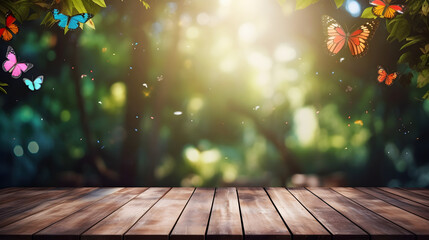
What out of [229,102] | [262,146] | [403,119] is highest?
[229,102]

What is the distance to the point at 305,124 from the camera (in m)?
2.44

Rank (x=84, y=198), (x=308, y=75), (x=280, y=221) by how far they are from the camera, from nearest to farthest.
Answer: (x=280, y=221)
(x=84, y=198)
(x=308, y=75)

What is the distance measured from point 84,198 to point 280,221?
1.19m

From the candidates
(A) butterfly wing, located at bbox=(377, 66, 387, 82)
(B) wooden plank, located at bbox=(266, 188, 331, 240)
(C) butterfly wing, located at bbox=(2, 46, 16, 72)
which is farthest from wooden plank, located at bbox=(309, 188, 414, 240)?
(C) butterfly wing, located at bbox=(2, 46, 16, 72)

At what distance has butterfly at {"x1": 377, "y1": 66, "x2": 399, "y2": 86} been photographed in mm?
2424

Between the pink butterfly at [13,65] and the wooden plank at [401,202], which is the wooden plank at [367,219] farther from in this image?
the pink butterfly at [13,65]

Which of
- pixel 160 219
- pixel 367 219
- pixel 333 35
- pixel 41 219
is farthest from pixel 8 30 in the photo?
pixel 367 219

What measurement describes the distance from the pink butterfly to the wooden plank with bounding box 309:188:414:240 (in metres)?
2.19

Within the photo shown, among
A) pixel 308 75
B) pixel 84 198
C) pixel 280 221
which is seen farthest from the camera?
pixel 308 75

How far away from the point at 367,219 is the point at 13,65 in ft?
8.11

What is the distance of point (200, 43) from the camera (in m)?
2.44

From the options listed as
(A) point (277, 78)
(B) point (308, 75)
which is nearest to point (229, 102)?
(A) point (277, 78)

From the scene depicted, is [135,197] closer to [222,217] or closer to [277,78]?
[222,217]

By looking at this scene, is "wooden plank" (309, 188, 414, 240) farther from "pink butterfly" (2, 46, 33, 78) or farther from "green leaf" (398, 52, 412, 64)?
"pink butterfly" (2, 46, 33, 78)
